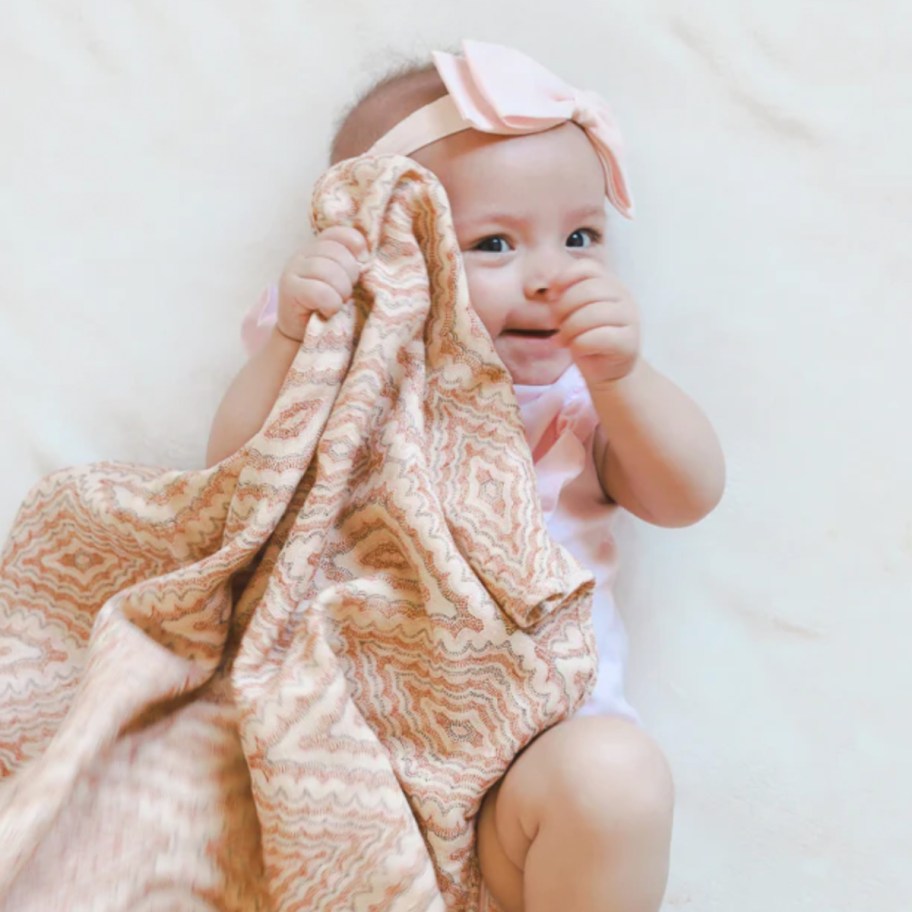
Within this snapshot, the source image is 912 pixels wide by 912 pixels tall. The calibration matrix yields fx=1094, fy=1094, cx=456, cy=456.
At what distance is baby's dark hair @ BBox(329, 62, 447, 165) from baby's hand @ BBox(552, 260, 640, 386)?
0.20 meters

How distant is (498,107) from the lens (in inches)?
31.9

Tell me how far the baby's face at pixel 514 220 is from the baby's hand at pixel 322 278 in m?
0.09

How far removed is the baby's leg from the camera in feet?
2.15

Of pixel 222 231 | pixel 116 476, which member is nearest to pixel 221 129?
pixel 222 231

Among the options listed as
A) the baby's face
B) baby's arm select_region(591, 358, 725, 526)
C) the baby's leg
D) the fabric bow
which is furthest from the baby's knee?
the fabric bow

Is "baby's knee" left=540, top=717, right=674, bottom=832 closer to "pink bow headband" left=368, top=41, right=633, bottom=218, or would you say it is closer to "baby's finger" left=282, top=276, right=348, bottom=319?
"baby's finger" left=282, top=276, right=348, bottom=319

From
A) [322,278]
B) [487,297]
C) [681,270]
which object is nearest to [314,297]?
[322,278]

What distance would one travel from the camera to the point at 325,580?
0.79 m

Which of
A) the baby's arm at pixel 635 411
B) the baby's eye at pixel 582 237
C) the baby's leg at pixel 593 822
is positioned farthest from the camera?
the baby's eye at pixel 582 237

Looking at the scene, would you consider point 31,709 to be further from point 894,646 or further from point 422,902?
point 894,646

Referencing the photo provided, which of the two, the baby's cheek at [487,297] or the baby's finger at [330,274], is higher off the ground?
the baby's finger at [330,274]

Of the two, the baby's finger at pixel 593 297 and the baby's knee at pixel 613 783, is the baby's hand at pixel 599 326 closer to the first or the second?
the baby's finger at pixel 593 297

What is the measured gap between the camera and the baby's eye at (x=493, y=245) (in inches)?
32.8

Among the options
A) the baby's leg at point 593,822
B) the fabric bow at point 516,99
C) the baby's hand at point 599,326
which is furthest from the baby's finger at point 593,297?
the baby's leg at point 593,822
